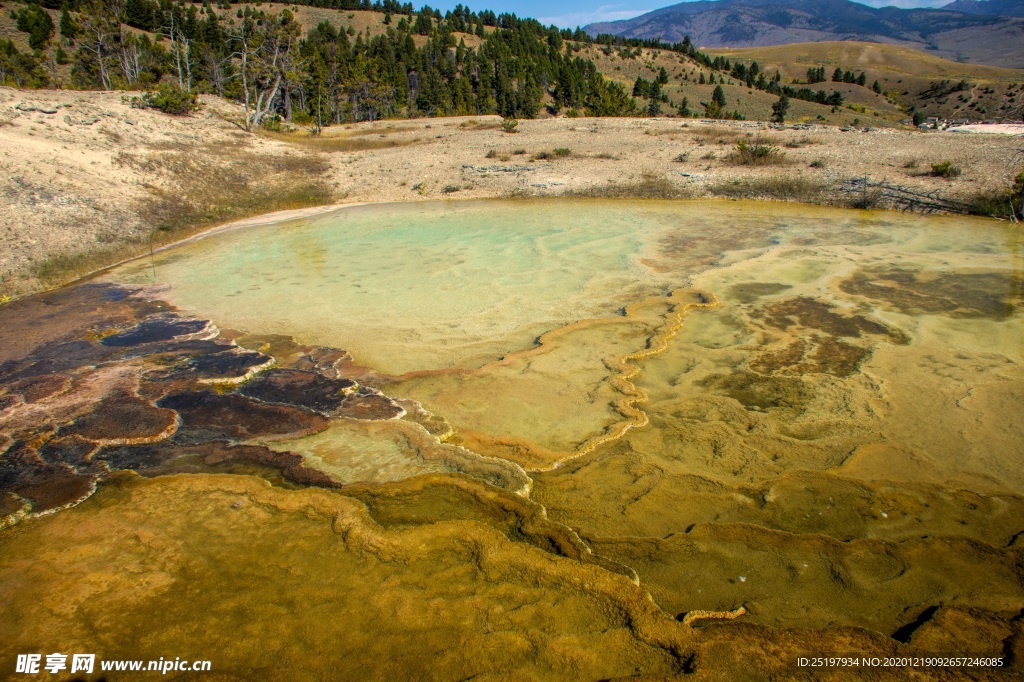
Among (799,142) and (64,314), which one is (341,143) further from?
(799,142)

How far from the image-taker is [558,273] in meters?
8.73

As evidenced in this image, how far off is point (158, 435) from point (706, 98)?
66404 millimetres

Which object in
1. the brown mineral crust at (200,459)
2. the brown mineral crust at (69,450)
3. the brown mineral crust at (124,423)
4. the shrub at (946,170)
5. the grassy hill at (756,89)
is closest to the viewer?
the brown mineral crust at (200,459)

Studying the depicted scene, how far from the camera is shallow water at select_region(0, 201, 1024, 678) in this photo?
116 inches

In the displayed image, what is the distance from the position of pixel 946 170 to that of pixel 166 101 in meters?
21.0

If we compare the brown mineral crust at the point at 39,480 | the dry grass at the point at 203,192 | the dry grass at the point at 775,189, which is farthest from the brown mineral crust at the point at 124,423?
the dry grass at the point at 775,189

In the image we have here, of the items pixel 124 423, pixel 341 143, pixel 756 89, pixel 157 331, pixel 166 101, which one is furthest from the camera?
pixel 756 89

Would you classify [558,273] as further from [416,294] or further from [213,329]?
[213,329]

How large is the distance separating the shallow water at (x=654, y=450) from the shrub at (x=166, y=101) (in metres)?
11.6

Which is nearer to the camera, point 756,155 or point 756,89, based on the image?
point 756,155

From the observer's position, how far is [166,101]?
Answer: 17.6 meters

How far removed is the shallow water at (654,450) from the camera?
2949 mm

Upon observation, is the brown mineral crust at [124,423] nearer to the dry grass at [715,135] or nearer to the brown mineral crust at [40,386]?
the brown mineral crust at [40,386]

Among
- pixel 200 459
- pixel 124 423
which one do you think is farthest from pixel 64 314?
pixel 200 459
